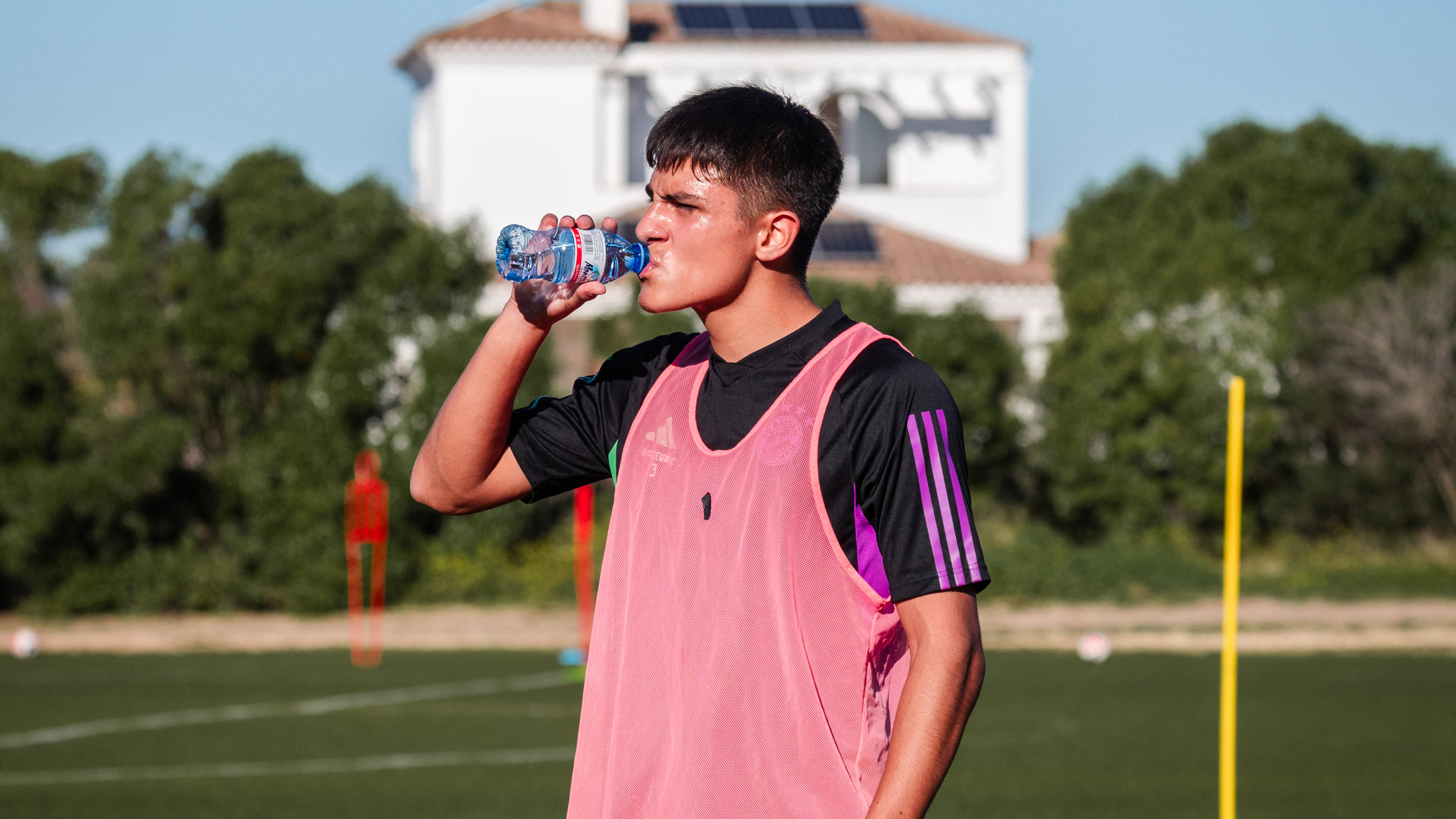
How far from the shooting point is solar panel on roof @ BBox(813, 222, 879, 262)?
39500 millimetres

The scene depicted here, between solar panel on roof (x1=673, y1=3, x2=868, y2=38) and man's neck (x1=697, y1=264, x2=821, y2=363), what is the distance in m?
44.1

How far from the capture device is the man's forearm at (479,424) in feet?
10.3

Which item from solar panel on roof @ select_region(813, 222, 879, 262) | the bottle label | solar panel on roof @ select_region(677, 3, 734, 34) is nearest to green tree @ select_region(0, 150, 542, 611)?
solar panel on roof @ select_region(813, 222, 879, 262)

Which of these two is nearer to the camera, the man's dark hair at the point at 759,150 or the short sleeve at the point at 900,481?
the short sleeve at the point at 900,481

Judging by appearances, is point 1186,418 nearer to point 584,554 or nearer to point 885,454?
point 584,554

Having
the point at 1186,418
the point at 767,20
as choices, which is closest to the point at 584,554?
the point at 1186,418

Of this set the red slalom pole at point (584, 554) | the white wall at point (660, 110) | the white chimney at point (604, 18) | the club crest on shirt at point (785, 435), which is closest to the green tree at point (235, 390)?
the red slalom pole at point (584, 554)

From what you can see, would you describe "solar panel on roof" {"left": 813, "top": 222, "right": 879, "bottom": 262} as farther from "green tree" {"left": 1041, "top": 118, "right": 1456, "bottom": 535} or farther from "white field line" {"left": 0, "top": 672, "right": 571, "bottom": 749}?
"white field line" {"left": 0, "top": 672, "right": 571, "bottom": 749}

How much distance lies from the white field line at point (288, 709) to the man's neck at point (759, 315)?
12826 millimetres

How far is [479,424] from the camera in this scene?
10.5ft

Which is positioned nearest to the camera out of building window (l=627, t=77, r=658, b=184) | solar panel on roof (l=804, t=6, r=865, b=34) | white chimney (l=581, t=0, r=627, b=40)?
white chimney (l=581, t=0, r=627, b=40)

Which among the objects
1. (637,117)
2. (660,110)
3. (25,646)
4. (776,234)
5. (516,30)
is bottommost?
(25,646)

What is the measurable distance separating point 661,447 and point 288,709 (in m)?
14.3

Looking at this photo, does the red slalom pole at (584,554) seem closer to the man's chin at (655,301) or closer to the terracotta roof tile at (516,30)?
the man's chin at (655,301)
